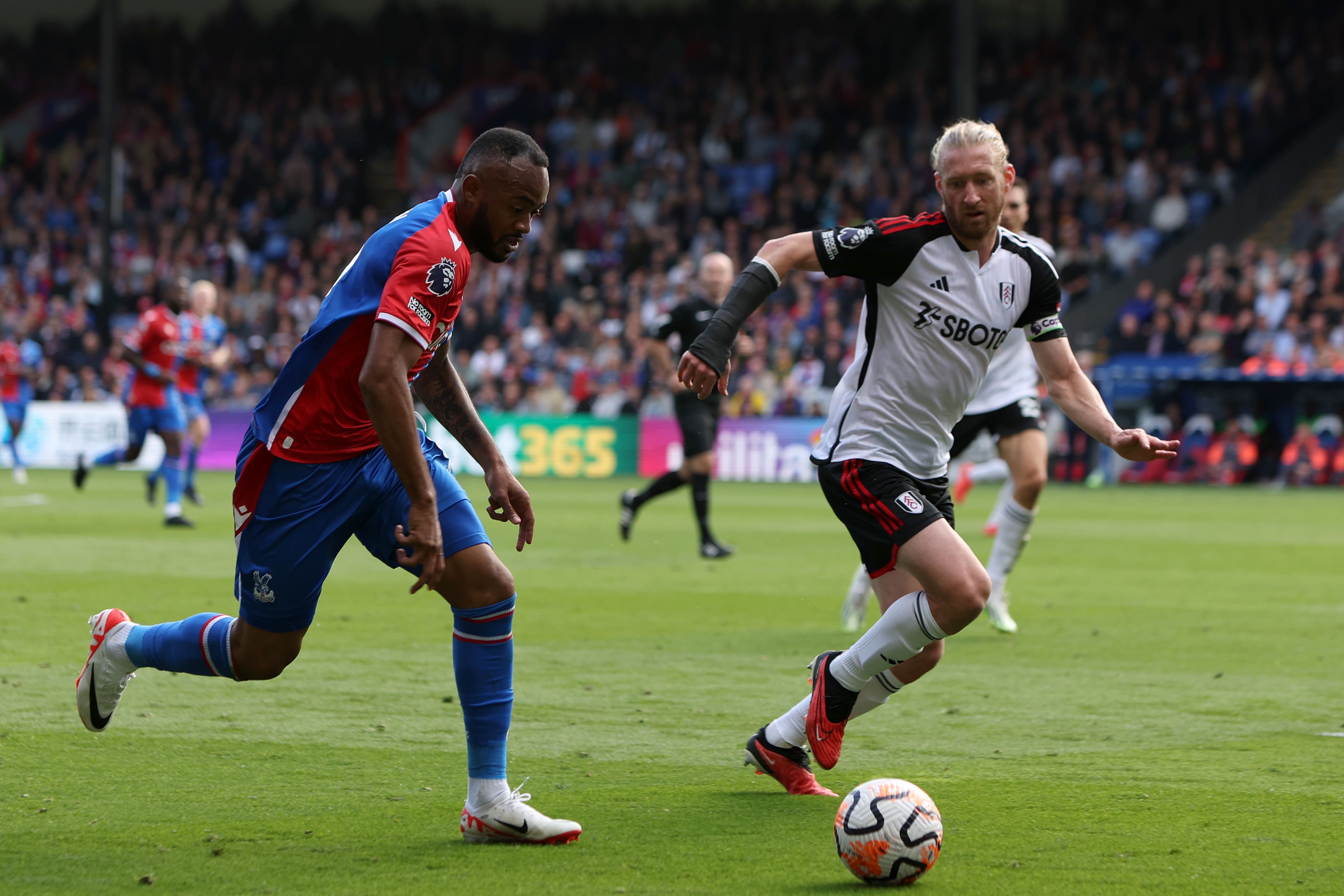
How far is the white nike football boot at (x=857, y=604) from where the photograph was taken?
27.1 feet

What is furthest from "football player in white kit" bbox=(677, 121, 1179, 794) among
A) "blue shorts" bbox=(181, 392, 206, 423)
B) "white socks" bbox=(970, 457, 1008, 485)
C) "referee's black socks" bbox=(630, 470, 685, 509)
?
"blue shorts" bbox=(181, 392, 206, 423)

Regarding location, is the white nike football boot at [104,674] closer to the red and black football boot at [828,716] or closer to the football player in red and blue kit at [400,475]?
the football player in red and blue kit at [400,475]

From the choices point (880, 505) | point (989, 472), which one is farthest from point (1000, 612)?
point (989, 472)

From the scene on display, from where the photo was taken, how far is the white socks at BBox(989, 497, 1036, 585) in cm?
863

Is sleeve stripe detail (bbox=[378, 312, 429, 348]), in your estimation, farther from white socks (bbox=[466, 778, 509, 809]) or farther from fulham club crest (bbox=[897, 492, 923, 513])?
fulham club crest (bbox=[897, 492, 923, 513])

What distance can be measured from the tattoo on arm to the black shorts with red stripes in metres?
1.08

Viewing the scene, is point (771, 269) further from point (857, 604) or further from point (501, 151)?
point (857, 604)

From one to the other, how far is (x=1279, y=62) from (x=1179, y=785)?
2761 centimetres

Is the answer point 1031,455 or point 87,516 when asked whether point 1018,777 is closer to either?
point 1031,455

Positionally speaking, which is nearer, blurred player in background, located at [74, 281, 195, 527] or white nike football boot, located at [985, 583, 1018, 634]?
white nike football boot, located at [985, 583, 1018, 634]

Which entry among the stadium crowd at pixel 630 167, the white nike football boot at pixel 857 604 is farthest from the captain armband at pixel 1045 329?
the stadium crowd at pixel 630 167

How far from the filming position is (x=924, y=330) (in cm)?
503

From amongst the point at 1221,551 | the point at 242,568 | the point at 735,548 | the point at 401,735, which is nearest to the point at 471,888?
the point at 242,568

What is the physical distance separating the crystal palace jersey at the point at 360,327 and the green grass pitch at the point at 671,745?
3.60ft
